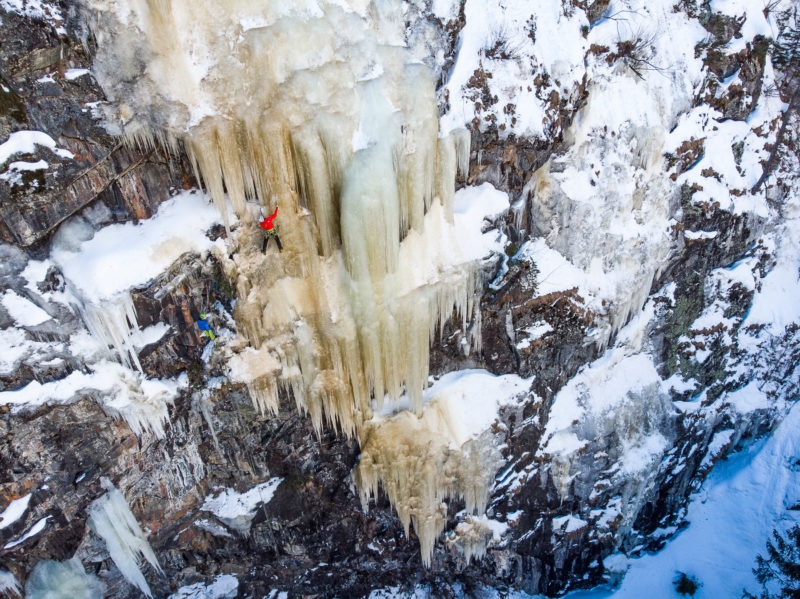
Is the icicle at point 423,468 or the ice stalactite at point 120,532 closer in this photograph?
the ice stalactite at point 120,532

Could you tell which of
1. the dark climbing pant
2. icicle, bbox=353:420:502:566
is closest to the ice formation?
icicle, bbox=353:420:502:566

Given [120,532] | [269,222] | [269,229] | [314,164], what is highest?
[314,164]

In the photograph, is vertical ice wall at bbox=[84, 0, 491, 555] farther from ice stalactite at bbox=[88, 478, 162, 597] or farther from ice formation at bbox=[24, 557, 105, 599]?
ice formation at bbox=[24, 557, 105, 599]

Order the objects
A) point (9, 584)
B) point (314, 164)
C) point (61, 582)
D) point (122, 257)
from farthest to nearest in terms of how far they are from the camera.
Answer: point (61, 582), point (9, 584), point (314, 164), point (122, 257)

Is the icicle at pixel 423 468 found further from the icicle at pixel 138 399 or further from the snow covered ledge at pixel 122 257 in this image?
the snow covered ledge at pixel 122 257

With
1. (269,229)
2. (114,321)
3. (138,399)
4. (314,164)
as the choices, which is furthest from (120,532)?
(314,164)

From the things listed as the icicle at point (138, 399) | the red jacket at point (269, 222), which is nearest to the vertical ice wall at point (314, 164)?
the red jacket at point (269, 222)

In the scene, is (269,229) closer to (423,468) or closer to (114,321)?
(114,321)
